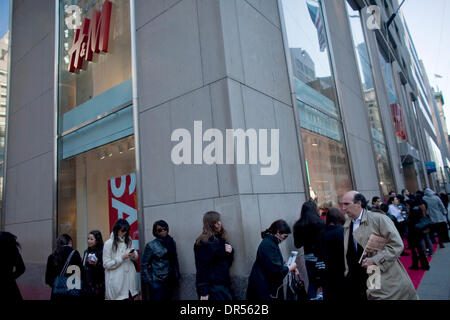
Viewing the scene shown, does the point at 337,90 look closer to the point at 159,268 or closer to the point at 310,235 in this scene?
the point at 310,235

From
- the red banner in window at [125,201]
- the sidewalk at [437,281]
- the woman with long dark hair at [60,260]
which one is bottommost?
the sidewalk at [437,281]

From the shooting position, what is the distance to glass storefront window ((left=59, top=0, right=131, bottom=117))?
6691 millimetres

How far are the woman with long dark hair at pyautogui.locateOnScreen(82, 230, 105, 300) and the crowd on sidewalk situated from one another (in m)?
0.01

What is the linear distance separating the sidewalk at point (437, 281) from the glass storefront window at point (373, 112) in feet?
14.5

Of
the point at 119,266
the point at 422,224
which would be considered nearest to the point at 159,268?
the point at 119,266

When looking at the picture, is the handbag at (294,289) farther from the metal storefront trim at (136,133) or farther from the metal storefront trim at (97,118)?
the metal storefront trim at (97,118)

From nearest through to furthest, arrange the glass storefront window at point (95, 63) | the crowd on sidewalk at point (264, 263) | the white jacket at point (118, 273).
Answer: the crowd on sidewalk at point (264, 263) < the white jacket at point (118, 273) < the glass storefront window at point (95, 63)

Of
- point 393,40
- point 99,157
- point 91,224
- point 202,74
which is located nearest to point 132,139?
point 99,157

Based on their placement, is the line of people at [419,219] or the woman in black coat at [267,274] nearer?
the woman in black coat at [267,274]

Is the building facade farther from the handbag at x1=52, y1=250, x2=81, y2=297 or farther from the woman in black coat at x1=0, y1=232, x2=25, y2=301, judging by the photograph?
the woman in black coat at x1=0, y1=232, x2=25, y2=301

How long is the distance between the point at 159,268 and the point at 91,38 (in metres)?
6.26

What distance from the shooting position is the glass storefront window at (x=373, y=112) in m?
12.3

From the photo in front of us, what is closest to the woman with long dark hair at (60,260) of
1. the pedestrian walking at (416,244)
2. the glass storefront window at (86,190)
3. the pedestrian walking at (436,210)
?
the glass storefront window at (86,190)
